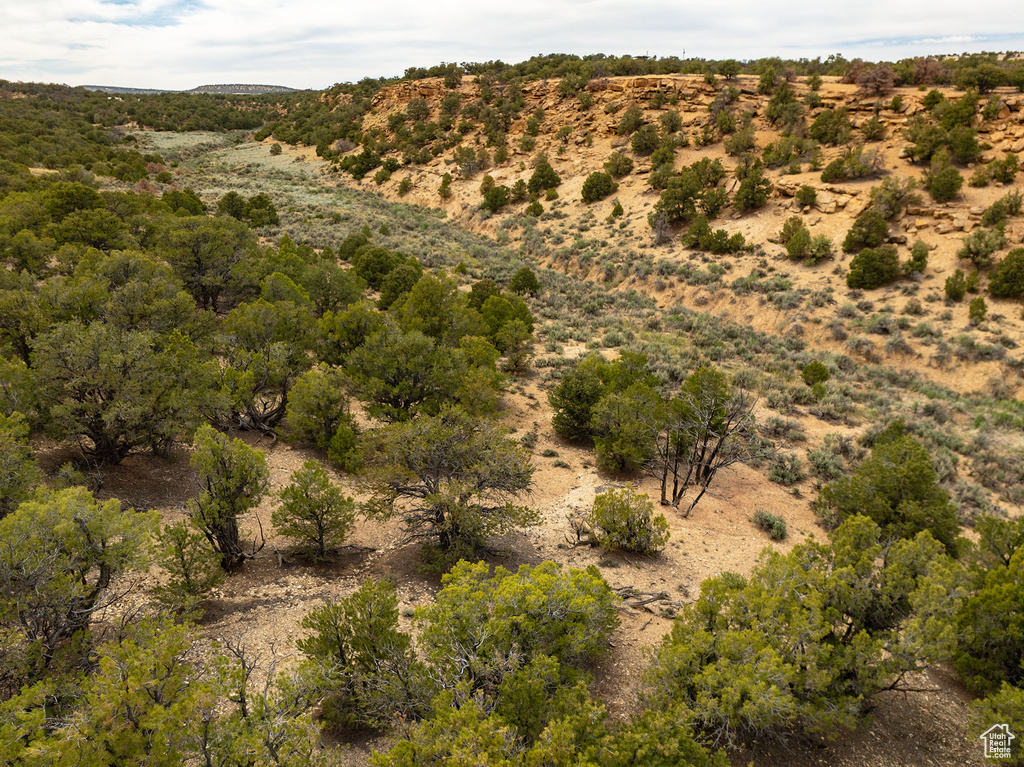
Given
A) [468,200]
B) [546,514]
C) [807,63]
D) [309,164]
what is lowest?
[546,514]

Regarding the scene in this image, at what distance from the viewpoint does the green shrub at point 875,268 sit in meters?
26.1

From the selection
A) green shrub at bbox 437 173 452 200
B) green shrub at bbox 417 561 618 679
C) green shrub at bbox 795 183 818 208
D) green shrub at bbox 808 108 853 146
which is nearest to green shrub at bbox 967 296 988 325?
green shrub at bbox 795 183 818 208

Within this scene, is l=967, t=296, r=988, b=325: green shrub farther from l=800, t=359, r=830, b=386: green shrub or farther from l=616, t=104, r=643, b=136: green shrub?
l=616, t=104, r=643, b=136: green shrub

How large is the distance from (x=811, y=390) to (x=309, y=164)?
65893mm

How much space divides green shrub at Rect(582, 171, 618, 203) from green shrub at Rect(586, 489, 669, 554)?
34076mm

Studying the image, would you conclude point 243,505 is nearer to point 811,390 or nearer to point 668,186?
point 811,390

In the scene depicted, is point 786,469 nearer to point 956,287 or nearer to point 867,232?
point 956,287

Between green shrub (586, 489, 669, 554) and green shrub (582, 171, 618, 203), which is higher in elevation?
green shrub (582, 171, 618, 203)

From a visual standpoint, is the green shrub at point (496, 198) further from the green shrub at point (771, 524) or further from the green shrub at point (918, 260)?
the green shrub at point (771, 524)

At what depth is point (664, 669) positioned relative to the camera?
7613 millimetres

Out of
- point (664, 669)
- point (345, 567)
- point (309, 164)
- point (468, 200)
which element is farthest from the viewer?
point (309, 164)

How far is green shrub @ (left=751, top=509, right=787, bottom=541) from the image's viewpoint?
13.7 meters

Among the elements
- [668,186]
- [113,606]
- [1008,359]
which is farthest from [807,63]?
[113,606]

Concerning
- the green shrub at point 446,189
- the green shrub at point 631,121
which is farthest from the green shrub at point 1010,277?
the green shrub at point 446,189
